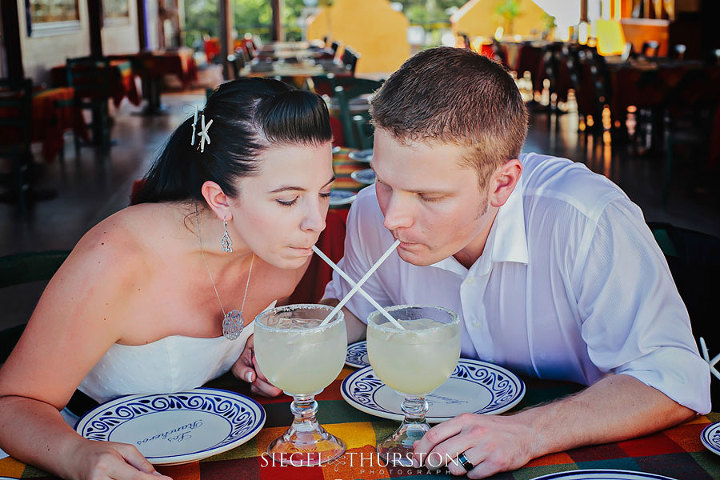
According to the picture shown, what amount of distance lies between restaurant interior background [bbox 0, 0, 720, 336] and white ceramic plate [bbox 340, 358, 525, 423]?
2.44 ft

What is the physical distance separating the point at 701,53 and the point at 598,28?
4.58m

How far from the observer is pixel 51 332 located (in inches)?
56.9

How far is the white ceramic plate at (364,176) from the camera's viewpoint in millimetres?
3266

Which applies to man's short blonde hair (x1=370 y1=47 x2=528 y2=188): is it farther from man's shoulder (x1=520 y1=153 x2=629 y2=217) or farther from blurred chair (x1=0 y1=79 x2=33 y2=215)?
blurred chair (x1=0 y1=79 x2=33 y2=215)

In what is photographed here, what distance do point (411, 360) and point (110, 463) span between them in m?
0.47

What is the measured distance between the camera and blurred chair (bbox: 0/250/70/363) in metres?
1.91

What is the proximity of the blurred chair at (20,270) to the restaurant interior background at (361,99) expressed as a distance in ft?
1.31

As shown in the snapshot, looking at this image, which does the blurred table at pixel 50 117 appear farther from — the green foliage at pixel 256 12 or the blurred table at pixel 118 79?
the green foliage at pixel 256 12

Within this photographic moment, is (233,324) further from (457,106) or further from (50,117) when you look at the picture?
(50,117)

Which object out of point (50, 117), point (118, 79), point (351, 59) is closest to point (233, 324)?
point (50, 117)

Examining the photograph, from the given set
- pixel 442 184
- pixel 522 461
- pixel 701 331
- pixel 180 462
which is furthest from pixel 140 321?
pixel 701 331

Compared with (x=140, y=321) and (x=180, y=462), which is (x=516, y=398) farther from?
(x=140, y=321)

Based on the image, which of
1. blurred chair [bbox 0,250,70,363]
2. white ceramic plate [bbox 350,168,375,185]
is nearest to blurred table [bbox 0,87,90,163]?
white ceramic plate [bbox 350,168,375,185]

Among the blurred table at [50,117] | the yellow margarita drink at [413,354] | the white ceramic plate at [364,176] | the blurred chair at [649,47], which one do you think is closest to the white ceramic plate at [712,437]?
the yellow margarita drink at [413,354]
